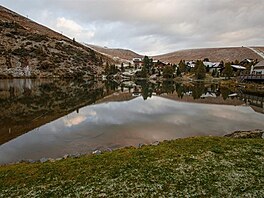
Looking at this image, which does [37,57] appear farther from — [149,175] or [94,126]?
[149,175]

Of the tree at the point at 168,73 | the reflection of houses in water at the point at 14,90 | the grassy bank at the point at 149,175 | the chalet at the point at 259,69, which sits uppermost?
the chalet at the point at 259,69

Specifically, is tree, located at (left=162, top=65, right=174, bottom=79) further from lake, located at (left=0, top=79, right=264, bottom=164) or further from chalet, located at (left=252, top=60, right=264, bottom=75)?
lake, located at (left=0, top=79, right=264, bottom=164)

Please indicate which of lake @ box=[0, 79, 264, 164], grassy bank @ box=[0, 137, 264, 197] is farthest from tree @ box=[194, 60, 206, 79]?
grassy bank @ box=[0, 137, 264, 197]

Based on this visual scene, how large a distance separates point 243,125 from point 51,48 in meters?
170

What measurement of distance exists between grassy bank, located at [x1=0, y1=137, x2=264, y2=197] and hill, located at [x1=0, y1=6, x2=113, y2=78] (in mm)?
137807

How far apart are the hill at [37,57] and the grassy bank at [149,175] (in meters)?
138

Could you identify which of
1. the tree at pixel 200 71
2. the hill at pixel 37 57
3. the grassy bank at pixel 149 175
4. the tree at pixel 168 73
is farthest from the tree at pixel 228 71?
the grassy bank at pixel 149 175

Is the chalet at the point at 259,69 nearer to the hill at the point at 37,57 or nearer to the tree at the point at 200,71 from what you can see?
the tree at the point at 200,71

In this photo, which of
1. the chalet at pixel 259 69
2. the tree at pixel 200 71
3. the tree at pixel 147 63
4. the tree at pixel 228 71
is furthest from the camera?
the tree at pixel 147 63

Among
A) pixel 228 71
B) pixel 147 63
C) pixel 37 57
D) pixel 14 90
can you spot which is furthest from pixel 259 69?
pixel 37 57

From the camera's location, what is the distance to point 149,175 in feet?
45.6

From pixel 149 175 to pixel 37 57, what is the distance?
16560 cm

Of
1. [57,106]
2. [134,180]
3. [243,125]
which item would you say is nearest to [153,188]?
[134,180]

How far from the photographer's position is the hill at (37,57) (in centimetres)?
15088
